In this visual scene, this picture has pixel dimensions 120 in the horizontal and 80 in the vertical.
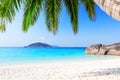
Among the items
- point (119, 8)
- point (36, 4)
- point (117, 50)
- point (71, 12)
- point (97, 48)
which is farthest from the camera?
point (97, 48)

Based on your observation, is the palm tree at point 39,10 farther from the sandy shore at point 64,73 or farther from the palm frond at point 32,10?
the sandy shore at point 64,73

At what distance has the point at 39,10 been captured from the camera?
30.1ft

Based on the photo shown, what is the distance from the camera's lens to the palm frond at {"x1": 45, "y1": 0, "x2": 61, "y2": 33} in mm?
9055

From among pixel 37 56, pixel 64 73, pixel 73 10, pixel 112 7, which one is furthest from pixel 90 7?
pixel 37 56

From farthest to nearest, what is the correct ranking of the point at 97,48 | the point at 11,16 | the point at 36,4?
the point at 97,48
the point at 36,4
the point at 11,16

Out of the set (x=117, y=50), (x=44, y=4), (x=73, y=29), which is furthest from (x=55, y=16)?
(x=117, y=50)

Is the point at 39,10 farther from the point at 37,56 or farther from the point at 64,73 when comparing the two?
the point at 37,56

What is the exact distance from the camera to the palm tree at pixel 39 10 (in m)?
8.40

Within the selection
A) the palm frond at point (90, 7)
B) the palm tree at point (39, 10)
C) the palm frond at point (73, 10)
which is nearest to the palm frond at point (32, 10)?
the palm tree at point (39, 10)

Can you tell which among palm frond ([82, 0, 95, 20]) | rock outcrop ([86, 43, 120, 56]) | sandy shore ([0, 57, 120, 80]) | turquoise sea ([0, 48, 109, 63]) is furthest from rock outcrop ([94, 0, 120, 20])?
rock outcrop ([86, 43, 120, 56])

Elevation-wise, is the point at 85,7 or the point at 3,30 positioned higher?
the point at 85,7

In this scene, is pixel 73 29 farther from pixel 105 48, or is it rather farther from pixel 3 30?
pixel 105 48

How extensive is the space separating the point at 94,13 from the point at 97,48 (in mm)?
21336

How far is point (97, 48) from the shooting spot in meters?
31.3
